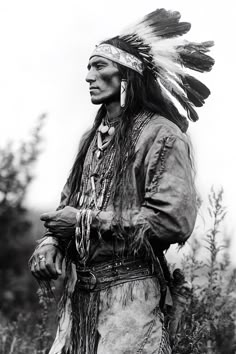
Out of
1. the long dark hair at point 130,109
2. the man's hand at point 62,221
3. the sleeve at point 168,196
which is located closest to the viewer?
the sleeve at point 168,196

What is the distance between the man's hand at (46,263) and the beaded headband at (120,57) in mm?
1192

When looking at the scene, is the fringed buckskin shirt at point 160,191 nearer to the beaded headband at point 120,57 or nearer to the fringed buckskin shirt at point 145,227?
the fringed buckskin shirt at point 145,227

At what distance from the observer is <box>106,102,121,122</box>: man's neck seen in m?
5.22

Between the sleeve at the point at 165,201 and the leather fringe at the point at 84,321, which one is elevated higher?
the sleeve at the point at 165,201

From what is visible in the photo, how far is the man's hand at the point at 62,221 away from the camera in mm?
4750

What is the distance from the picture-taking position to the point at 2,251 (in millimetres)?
13273

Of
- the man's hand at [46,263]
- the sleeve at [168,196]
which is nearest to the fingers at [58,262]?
the man's hand at [46,263]

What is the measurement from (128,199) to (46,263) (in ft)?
1.93

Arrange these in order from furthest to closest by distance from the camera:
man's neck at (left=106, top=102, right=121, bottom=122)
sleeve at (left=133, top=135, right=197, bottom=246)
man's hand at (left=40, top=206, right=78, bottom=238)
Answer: man's neck at (left=106, top=102, right=121, bottom=122) → man's hand at (left=40, top=206, right=78, bottom=238) → sleeve at (left=133, top=135, right=197, bottom=246)

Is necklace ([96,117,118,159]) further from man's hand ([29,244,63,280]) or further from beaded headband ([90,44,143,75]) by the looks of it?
man's hand ([29,244,63,280])

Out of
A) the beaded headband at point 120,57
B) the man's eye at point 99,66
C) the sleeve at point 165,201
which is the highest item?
the beaded headband at point 120,57

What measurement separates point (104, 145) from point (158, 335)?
1.20m

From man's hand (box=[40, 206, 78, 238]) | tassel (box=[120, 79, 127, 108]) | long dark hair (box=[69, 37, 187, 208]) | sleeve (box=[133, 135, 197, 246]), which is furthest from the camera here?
tassel (box=[120, 79, 127, 108])

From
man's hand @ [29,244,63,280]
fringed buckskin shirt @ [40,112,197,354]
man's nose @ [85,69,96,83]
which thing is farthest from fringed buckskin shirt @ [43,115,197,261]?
man's nose @ [85,69,96,83]
